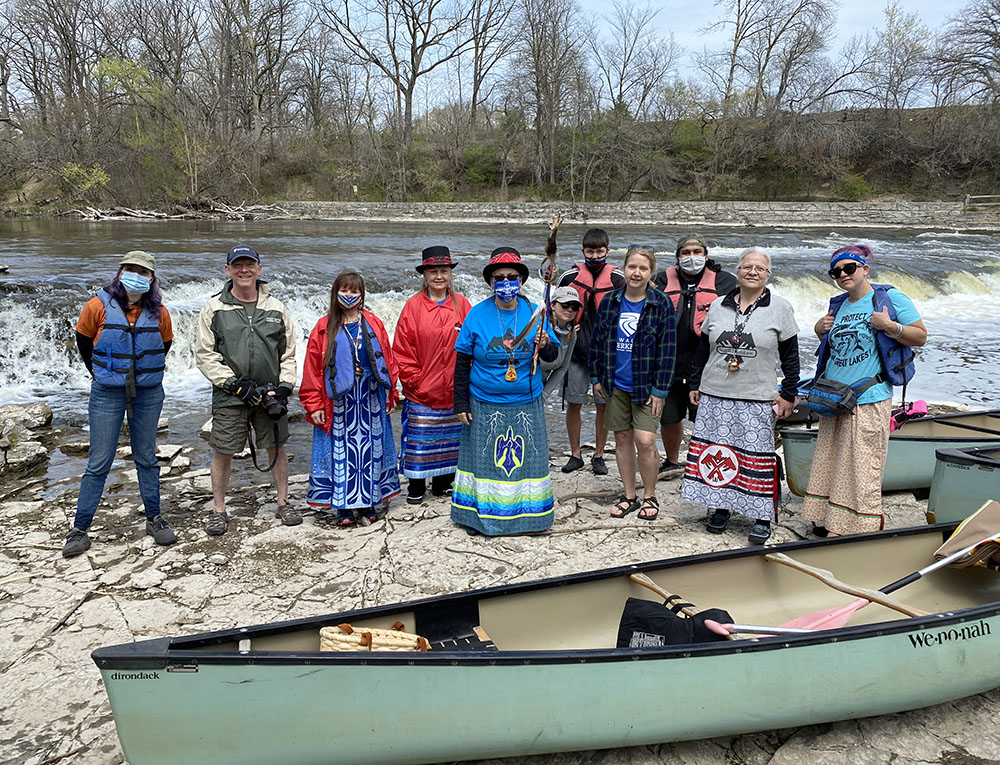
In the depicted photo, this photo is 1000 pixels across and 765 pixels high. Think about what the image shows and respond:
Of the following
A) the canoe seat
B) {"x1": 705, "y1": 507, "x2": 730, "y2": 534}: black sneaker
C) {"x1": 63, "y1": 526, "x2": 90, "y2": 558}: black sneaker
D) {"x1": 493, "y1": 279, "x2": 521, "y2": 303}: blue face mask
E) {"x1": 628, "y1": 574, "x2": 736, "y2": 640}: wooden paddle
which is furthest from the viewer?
{"x1": 705, "y1": 507, "x2": 730, "y2": 534}: black sneaker

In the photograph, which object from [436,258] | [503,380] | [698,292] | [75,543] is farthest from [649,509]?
[75,543]

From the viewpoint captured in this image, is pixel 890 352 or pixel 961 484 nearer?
pixel 890 352

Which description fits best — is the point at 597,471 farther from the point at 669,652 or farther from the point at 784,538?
the point at 669,652

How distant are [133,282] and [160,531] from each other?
67.1 inches

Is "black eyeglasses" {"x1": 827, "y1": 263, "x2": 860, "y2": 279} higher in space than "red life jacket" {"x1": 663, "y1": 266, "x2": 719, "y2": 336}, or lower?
higher

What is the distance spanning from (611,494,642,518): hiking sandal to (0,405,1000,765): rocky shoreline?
3.3 inches

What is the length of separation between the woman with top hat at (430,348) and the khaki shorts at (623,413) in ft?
3.70

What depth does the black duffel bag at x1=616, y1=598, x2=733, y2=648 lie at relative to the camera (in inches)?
112

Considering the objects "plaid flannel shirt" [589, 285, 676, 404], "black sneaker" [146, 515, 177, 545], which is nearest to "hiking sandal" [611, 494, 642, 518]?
"plaid flannel shirt" [589, 285, 676, 404]

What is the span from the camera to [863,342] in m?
4.14

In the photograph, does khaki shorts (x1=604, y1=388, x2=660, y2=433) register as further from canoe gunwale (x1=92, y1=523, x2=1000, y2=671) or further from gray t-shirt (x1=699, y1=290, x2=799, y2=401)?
canoe gunwale (x1=92, y1=523, x2=1000, y2=671)

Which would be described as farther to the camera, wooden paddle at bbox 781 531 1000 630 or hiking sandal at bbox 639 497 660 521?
hiking sandal at bbox 639 497 660 521

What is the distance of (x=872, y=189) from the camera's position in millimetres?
37344

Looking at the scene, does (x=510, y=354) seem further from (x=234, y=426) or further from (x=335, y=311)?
(x=234, y=426)
